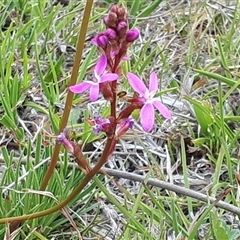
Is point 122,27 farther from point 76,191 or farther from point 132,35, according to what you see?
point 76,191

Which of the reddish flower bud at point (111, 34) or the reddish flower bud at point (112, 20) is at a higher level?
the reddish flower bud at point (112, 20)

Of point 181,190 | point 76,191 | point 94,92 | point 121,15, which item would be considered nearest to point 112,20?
point 121,15

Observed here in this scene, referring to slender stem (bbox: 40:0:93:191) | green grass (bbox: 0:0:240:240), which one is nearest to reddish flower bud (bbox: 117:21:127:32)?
slender stem (bbox: 40:0:93:191)

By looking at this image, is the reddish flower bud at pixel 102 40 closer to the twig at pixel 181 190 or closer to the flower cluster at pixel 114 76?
the flower cluster at pixel 114 76

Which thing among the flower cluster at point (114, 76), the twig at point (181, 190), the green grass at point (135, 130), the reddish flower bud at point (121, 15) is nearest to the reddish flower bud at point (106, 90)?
the flower cluster at point (114, 76)

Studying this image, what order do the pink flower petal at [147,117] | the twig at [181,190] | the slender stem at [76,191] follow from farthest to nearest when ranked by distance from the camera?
the twig at [181,190]
the slender stem at [76,191]
the pink flower petal at [147,117]

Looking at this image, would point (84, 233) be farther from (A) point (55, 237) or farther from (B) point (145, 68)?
(B) point (145, 68)

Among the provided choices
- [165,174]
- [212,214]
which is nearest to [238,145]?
[165,174]
